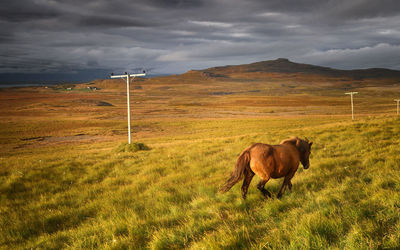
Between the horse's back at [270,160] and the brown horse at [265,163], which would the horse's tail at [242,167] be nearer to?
the brown horse at [265,163]

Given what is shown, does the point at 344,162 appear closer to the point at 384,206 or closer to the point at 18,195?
the point at 384,206

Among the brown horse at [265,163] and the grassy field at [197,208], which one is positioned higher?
the brown horse at [265,163]

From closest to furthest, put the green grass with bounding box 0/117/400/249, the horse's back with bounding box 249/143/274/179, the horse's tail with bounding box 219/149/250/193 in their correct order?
the green grass with bounding box 0/117/400/249
the horse's back with bounding box 249/143/274/179
the horse's tail with bounding box 219/149/250/193

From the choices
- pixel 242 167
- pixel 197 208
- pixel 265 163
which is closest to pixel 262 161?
pixel 265 163

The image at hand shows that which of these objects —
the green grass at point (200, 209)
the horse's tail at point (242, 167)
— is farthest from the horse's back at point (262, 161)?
the green grass at point (200, 209)

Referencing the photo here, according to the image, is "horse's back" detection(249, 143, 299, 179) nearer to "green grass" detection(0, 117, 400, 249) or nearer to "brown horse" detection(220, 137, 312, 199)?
"brown horse" detection(220, 137, 312, 199)

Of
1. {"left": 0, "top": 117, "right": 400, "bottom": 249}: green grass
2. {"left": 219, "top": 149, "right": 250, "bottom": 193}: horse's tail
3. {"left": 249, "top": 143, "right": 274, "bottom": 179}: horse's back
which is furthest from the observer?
{"left": 219, "top": 149, "right": 250, "bottom": 193}: horse's tail

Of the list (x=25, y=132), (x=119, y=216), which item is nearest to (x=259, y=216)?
(x=119, y=216)

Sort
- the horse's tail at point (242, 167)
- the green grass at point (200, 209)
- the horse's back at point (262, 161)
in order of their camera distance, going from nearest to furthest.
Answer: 1. the green grass at point (200, 209)
2. the horse's back at point (262, 161)
3. the horse's tail at point (242, 167)

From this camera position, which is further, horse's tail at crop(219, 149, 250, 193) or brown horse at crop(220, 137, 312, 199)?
horse's tail at crop(219, 149, 250, 193)

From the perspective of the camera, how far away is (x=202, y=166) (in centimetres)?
1011

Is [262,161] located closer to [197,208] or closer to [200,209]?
[200,209]

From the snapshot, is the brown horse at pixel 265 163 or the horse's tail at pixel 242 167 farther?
the horse's tail at pixel 242 167

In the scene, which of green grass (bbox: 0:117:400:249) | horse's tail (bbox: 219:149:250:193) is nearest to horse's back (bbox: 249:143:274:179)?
horse's tail (bbox: 219:149:250:193)
